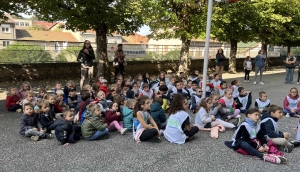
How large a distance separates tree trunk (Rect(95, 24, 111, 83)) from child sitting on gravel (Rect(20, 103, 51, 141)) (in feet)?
25.1

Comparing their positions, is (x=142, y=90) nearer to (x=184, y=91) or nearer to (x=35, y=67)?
(x=184, y=91)

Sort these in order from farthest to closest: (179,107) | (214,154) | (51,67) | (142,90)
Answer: (51,67)
(142,90)
(179,107)
(214,154)

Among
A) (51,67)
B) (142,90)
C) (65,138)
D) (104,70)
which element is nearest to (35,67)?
(51,67)

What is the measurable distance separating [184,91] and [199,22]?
603cm

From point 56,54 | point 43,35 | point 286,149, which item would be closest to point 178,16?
point 56,54

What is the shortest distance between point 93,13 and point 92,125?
23.1ft

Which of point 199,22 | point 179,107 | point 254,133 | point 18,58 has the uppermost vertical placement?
point 199,22

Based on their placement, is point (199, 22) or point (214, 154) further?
point (199, 22)

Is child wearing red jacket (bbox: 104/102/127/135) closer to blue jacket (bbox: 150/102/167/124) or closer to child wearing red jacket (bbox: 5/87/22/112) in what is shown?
blue jacket (bbox: 150/102/167/124)

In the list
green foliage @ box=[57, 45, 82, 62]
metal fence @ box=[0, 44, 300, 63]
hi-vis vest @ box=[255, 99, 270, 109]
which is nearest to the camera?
hi-vis vest @ box=[255, 99, 270, 109]

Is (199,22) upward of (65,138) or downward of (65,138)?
upward

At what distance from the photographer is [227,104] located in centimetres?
725

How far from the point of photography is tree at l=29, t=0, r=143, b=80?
11.1 m

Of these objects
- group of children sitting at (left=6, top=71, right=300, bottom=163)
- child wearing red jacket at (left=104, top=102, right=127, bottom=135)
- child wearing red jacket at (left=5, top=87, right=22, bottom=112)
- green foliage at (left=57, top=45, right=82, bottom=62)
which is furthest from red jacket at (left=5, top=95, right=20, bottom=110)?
green foliage at (left=57, top=45, right=82, bottom=62)
